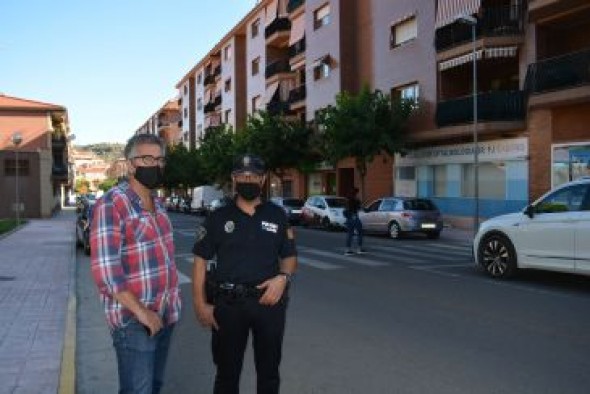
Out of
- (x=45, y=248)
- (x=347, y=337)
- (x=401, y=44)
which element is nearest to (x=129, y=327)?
(x=347, y=337)

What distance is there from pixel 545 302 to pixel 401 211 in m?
13.7

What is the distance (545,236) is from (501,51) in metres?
15.6

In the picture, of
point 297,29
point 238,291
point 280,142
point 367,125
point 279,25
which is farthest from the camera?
point 279,25

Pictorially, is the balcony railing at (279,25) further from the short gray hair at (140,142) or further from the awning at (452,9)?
the short gray hair at (140,142)

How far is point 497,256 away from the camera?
40.4ft

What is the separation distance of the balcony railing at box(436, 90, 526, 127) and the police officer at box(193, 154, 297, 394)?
74.0 ft

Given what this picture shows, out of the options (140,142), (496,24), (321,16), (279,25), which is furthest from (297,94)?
(140,142)

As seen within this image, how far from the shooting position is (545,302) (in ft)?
32.1

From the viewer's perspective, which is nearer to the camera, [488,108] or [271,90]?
[488,108]

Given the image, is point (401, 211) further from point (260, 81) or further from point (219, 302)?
point (260, 81)

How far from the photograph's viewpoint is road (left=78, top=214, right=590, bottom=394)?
5844 millimetres

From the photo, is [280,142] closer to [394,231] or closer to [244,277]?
[394,231]

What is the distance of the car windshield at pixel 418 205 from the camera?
23484 millimetres

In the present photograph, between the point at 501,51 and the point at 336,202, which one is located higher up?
the point at 501,51
